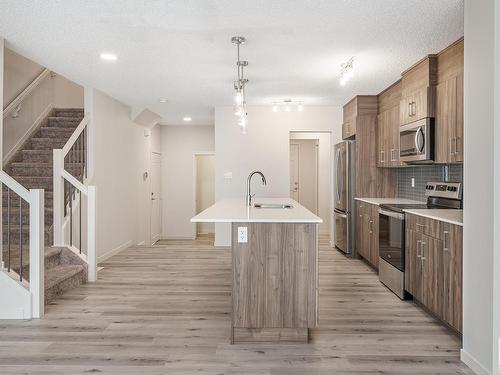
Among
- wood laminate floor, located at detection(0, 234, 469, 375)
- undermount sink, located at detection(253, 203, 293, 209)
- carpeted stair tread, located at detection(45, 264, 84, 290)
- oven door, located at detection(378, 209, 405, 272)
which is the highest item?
undermount sink, located at detection(253, 203, 293, 209)

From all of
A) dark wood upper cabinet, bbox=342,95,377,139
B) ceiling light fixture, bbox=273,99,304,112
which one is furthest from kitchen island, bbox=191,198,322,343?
ceiling light fixture, bbox=273,99,304,112

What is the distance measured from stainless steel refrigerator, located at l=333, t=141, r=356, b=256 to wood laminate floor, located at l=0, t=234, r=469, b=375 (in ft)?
5.15

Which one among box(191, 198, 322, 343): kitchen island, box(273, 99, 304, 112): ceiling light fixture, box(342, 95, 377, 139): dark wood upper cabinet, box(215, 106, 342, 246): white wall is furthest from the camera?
box(215, 106, 342, 246): white wall

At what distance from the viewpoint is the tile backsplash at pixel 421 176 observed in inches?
175

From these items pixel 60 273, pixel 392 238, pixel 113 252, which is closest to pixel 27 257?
pixel 60 273

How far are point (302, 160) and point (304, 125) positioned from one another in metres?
2.99

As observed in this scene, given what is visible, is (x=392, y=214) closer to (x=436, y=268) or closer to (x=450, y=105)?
(x=436, y=268)

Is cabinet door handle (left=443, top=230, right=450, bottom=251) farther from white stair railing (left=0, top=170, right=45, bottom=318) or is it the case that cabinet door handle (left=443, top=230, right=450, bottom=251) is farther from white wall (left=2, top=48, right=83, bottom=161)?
white wall (left=2, top=48, right=83, bottom=161)

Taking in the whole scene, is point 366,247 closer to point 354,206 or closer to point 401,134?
point 354,206

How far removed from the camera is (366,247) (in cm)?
577

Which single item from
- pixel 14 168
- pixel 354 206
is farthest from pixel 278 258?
pixel 14 168

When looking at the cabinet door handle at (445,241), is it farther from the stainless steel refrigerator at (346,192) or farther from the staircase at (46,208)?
the staircase at (46,208)

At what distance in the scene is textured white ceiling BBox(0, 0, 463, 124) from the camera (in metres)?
3.12

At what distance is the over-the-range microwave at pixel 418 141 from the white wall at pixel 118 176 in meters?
3.99
